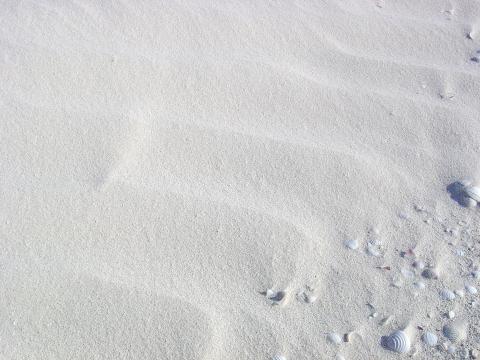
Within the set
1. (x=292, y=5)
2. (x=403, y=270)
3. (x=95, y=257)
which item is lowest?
(x=95, y=257)

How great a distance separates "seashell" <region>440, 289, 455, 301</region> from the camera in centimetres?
133

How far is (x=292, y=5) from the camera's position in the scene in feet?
6.72

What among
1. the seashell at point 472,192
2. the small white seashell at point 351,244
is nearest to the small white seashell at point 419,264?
the small white seashell at point 351,244

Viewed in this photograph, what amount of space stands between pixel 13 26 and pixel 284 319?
1.18 meters

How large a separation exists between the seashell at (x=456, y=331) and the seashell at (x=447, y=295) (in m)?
0.06


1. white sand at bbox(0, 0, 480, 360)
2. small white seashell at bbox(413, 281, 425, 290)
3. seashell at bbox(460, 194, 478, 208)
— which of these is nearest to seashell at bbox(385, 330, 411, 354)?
white sand at bbox(0, 0, 480, 360)

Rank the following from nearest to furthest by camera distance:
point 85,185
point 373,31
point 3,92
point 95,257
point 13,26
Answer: point 95,257
point 85,185
point 3,92
point 13,26
point 373,31

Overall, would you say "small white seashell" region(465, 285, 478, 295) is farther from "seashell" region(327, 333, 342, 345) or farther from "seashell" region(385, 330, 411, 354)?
"seashell" region(327, 333, 342, 345)

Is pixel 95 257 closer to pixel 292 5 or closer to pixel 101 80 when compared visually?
pixel 101 80

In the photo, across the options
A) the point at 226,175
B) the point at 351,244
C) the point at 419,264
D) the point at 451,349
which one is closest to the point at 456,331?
the point at 451,349

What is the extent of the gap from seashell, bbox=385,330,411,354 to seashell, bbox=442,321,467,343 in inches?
3.5

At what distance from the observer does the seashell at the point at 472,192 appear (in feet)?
4.96

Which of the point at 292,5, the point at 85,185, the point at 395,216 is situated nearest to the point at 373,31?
the point at 292,5

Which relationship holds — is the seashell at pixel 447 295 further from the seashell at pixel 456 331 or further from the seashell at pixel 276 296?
the seashell at pixel 276 296
